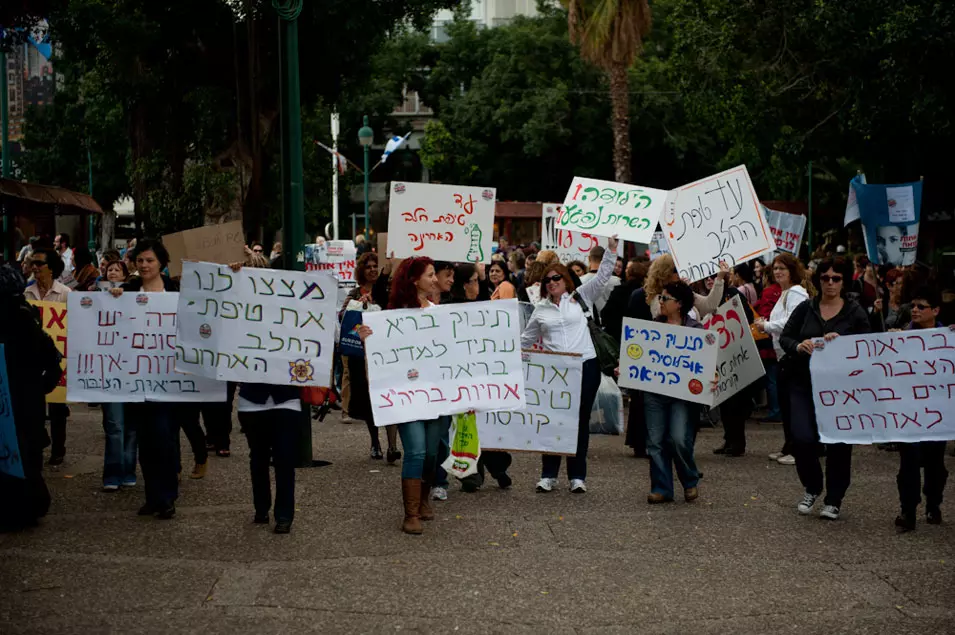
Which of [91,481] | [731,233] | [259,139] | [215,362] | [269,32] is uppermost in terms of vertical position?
[269,32]

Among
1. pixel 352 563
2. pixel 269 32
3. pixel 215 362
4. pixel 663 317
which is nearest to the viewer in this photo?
pixel 352 563

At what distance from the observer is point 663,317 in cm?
1005

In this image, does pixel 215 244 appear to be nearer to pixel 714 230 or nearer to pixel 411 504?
pixel 411 504

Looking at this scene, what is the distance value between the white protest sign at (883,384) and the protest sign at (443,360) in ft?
6.56

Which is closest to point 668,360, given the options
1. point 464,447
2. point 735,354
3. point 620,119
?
point 735,354

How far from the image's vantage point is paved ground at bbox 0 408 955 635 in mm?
6262

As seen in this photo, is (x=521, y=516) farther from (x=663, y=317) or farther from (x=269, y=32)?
(x=269, y=32)

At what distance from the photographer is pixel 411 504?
27.0 ft

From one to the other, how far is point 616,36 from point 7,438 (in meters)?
22.9

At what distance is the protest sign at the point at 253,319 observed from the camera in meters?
8.22

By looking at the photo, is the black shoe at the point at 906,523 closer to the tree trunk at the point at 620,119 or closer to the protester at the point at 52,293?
the protester at the point at 52,293

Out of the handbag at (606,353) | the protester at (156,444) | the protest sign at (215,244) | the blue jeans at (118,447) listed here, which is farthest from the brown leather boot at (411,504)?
the handbag at (606,353)

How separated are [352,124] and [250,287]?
50.8 meters

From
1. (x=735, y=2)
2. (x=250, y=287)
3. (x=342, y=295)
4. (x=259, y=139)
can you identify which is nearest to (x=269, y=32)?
(x=259, y=139)
